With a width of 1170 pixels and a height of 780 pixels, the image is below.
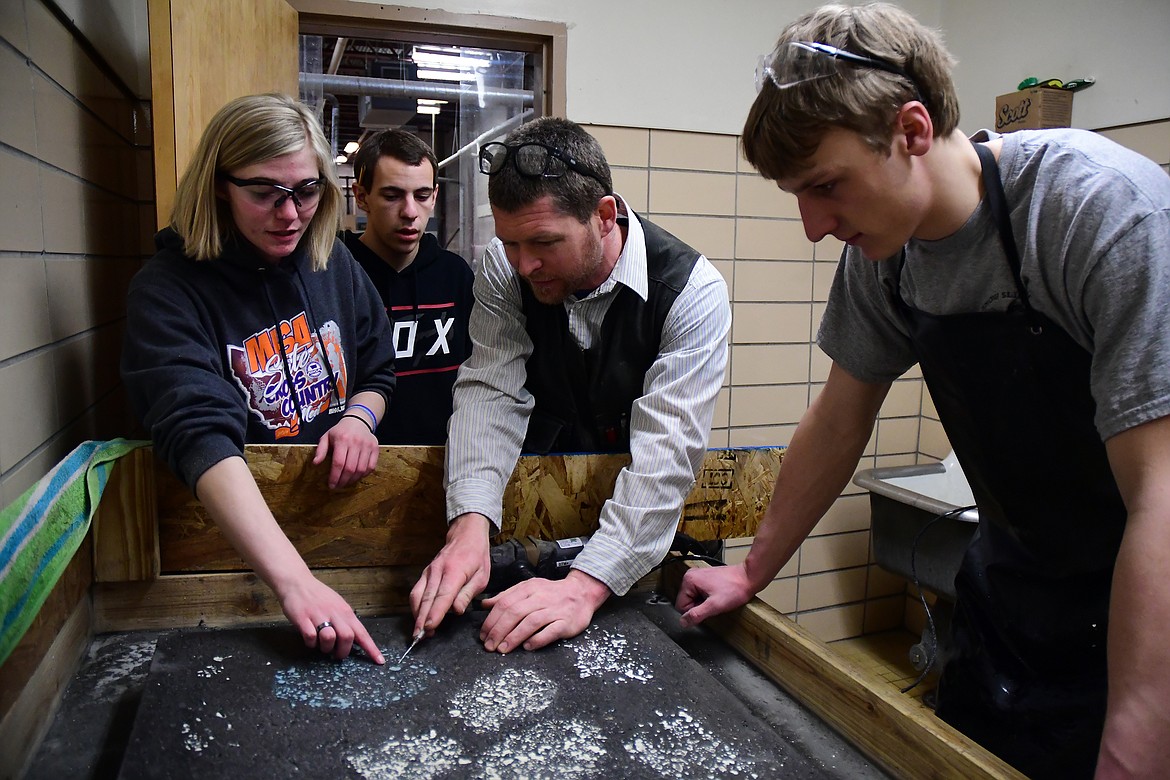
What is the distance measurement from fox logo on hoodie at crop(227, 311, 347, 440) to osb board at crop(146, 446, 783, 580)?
147mm

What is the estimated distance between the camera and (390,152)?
6.60ft

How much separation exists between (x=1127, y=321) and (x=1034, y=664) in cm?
58

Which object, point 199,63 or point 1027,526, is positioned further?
point 199,63

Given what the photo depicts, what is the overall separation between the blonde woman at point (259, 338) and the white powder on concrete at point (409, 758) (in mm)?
201

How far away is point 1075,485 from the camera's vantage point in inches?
39.9

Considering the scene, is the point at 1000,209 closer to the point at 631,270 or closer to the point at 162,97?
the point at 631,270

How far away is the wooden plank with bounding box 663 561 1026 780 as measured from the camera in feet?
2.62

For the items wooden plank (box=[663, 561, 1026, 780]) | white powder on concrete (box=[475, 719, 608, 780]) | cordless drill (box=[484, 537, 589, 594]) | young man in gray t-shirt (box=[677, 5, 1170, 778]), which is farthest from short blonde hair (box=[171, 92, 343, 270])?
wooden plank (box=[663, 561, 1026, 780])

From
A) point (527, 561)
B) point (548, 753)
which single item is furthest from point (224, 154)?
point (548, 753)

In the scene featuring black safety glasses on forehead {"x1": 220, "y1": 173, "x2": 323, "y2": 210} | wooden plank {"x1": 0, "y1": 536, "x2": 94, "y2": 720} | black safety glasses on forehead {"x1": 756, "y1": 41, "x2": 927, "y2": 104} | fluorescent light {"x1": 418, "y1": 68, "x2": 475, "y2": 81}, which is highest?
fluorescent light {"x1": 418, "y1": 68, "x2": 475, "y2": 81}

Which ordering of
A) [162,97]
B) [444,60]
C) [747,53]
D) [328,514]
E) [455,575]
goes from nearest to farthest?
[455,575] → [328,514] → [162,97] → [747,53] → [444,60]

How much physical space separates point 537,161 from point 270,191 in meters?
0.42

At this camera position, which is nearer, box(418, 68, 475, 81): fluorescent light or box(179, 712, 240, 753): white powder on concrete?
box(179, 712, 240, 753): white powder on concrete

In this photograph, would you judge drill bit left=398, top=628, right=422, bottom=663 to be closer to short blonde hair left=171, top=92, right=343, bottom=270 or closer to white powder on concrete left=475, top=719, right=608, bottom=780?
white powder on concrete left=475, top=719, right=608, bottom=780
